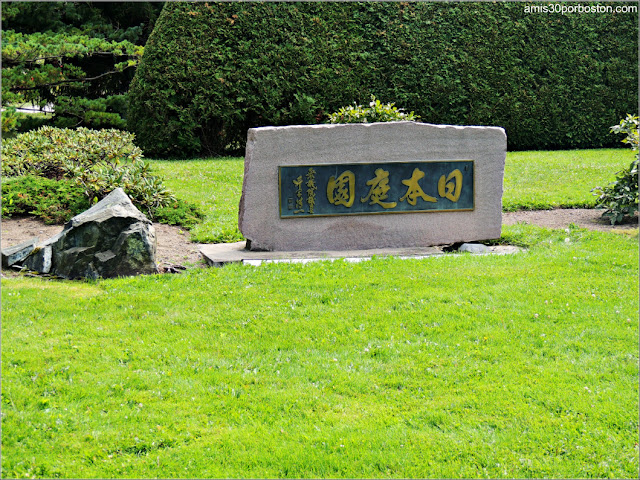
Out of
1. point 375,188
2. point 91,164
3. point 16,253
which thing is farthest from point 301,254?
point 91,164

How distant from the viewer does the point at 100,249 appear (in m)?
6.61

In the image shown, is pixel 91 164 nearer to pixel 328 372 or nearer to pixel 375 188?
pixel 375 188

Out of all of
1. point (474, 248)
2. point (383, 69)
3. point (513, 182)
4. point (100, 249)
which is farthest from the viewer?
point (383, 69)

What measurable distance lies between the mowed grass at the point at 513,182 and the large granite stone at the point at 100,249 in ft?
4.97

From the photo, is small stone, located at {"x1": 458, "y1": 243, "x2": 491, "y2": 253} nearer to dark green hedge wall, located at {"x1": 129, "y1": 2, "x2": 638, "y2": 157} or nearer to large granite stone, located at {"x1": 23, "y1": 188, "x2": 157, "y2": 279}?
large granite stone, located at {"x1": 23, "y1": 188, "x2": 157, "y2": 279}

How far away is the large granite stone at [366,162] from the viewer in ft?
24.1

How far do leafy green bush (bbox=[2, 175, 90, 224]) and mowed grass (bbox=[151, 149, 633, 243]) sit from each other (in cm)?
168

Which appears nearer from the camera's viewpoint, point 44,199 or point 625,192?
point 44,199

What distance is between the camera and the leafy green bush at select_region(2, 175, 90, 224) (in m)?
8.30

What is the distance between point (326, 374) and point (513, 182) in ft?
26.8

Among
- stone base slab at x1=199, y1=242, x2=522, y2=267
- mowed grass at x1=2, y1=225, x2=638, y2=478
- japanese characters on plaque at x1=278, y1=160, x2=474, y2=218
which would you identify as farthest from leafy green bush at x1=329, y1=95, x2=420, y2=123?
mowed grass at x1=2, y1=225, x2=638, y2=478

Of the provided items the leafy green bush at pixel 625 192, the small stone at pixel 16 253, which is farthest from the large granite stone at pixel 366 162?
the small stone at pixel 16 253

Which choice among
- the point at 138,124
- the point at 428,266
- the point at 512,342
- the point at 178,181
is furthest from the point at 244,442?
the point at 138,124

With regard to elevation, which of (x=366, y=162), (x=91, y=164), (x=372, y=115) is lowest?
(x=91, y=164)
